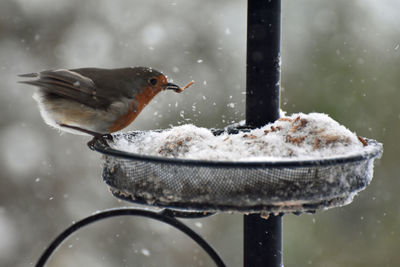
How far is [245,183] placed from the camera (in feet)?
5.70

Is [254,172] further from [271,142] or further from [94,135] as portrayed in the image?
[94,135]

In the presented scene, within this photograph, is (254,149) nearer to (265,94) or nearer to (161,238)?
(265,94)

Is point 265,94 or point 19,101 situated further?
point 19,101

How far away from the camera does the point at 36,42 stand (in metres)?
5.67

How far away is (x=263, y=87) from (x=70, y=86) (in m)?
0.84

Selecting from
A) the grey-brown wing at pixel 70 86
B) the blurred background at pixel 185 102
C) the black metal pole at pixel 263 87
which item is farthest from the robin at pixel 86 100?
the blurred background at pixel 185 102

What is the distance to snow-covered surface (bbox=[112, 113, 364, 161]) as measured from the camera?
1944 mm

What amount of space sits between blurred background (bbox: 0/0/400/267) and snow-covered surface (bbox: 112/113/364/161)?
2.96 metres

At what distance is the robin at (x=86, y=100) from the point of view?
2.53 m

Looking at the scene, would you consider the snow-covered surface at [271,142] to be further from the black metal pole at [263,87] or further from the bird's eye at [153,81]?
the bird's eye at [153,81]

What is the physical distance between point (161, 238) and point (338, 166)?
14.7 ft

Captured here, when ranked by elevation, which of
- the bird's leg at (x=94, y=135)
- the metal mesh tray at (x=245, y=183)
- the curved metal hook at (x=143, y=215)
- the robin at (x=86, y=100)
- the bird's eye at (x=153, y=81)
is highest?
the bird's eye at (x=153, y=81)

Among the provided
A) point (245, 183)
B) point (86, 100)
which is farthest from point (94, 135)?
point (245, 183)

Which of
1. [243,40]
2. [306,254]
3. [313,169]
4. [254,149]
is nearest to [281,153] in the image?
[254,149]
